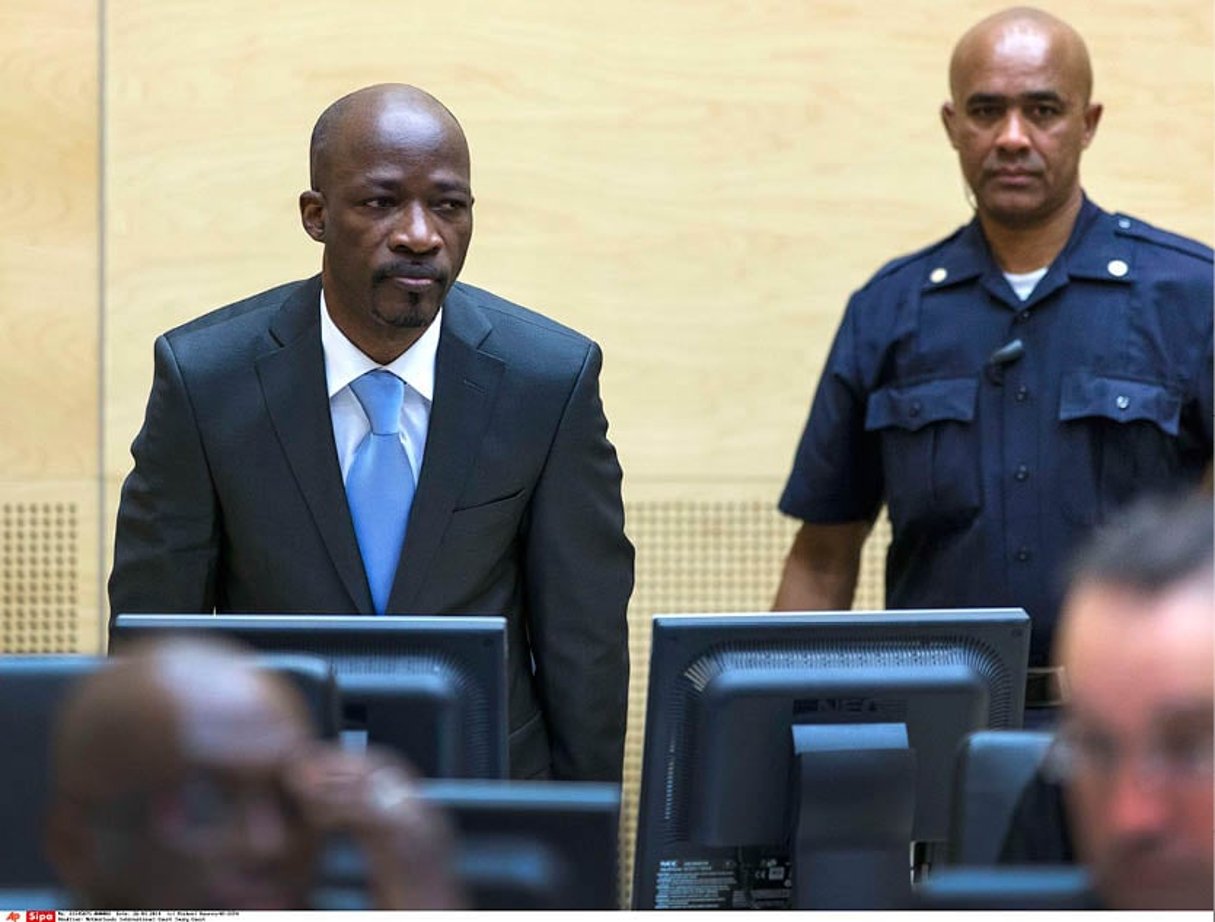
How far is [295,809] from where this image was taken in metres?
1.50

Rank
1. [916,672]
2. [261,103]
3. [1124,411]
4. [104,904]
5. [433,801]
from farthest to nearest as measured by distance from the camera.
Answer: [261,103] → [1124,411] → [916,672] → [433,801] → [104,904]

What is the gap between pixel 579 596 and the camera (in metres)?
3.13

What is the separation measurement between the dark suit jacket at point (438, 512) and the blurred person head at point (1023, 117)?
109 cm

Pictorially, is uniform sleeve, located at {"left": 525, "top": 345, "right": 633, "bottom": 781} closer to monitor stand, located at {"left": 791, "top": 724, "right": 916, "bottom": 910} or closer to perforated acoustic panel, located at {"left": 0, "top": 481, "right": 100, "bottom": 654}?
monitor stand, located at {"left": 791, "top": 724, "right": 916, "bottom": 910}

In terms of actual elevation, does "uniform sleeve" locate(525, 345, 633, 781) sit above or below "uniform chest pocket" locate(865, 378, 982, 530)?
below

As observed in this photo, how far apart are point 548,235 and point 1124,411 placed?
1.92 meters

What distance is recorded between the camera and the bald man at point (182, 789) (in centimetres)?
142

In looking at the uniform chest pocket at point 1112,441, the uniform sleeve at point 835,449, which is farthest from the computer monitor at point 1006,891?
the uniform sleeve at point 835,449

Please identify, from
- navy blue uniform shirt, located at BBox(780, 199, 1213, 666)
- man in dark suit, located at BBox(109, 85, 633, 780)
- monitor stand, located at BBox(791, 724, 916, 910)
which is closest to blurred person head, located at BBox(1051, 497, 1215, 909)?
monitor stand, located at BBox(791, 724, 916, 910)

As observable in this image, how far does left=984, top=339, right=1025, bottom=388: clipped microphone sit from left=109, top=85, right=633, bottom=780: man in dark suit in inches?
40.1

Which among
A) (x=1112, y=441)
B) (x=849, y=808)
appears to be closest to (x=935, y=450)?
(x=1112, y=441)

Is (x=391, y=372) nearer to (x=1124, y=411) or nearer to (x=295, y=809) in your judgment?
(x=1124, y=411)

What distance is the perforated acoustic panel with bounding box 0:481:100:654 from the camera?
17.3 feet

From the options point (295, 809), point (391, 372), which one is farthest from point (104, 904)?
point (391, 372)
